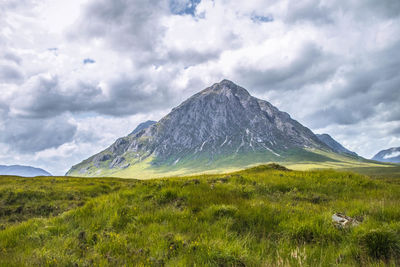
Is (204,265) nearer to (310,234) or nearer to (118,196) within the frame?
(310,234)

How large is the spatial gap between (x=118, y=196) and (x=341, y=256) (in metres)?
8.00

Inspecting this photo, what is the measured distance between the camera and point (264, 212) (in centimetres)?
683

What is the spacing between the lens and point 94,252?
4.85m

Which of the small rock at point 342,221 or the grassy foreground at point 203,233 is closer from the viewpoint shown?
the grassy foreground at point 203,233

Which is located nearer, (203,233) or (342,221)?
(203,233)

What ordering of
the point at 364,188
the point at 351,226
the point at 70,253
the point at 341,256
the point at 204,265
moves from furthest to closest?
the point at 364,188, the point at 351,226, the point at 70,253, the point at 341,256, the point at 204,265

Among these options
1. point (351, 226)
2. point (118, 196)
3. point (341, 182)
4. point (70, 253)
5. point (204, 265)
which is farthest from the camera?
point (341, 182)

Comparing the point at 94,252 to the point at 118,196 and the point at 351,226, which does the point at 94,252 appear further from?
the point at 351,226

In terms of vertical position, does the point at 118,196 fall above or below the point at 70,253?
above

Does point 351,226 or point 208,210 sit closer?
point 351,226

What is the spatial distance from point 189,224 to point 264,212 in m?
2.58

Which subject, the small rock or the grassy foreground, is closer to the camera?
the grassy foreground

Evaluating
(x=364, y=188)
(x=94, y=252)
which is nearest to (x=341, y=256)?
(x=94, y=252)

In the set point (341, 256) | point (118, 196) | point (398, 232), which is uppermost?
point (118, 196)
